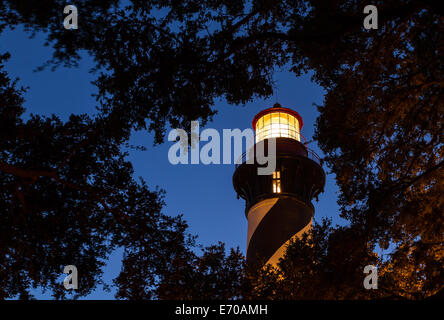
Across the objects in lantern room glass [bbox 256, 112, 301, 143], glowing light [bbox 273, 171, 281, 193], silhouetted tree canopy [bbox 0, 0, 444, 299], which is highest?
lantern room glass [bbox 256, 112, 301, 143]

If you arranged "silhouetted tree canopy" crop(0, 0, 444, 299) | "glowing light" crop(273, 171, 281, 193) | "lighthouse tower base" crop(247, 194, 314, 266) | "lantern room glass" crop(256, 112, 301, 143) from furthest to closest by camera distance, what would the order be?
"lantern room glass" crop(256, 112, 301, 143) → "glowing light" crop(273, 171, 281, 193) → "lighthouse tower base" crop(247, 194, 314, 266) → "silhouetted tree canopy" crop(0, 0, 444, 299)

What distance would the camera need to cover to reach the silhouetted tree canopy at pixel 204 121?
25.4 ft

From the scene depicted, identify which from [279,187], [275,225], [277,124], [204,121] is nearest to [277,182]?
[279,187]

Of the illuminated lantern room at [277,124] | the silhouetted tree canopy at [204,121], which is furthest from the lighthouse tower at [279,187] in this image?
the silhouetted tree canopy at [204,121]

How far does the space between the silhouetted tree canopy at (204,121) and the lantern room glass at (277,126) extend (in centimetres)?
1580

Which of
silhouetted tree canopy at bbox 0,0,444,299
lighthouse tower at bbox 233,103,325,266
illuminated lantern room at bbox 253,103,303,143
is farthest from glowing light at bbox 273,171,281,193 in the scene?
silhouetted tree canopy at bbox 0,0,444,299

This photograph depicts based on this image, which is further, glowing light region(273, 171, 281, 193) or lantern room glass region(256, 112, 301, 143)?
lantern room glass region(256, 112, 301, 143)

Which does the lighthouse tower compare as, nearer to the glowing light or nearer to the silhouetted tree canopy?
the glowing light

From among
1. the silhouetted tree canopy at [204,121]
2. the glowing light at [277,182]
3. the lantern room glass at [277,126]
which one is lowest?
the silhouetted tree canopy at [204,121]

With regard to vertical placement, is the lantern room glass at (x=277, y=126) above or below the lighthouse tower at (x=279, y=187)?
above

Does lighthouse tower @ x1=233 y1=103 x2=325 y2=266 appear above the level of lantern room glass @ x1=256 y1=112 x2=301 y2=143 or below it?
below

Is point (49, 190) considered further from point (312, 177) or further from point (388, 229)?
point (312, 177)

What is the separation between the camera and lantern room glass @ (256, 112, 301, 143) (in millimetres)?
26109

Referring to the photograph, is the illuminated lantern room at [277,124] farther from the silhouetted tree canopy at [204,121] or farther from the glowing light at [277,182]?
the silhouetted tree canopy at [204,121]
